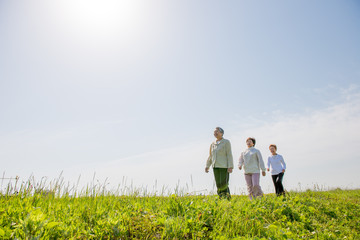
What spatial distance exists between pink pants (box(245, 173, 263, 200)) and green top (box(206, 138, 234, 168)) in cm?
131

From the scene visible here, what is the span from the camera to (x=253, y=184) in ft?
27.1

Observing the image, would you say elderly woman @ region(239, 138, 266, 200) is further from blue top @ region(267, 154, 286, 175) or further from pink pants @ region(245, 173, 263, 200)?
blue top @ region(267, 154, 286, 175)

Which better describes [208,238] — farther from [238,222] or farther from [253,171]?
[253,171]

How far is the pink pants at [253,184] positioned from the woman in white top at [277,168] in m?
1.79

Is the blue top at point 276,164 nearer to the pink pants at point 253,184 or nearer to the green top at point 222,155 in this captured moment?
the pink pants at point 253,184

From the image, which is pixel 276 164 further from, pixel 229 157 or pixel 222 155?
pixel 222 155

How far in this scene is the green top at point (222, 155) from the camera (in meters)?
7.71

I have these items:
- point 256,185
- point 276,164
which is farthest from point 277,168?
point 256,185

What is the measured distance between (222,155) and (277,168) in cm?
328

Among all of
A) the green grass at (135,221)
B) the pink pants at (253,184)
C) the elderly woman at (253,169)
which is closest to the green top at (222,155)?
the elderly woman at (253,169)

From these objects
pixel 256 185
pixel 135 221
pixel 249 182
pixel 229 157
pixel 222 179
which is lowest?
pixel 135 221

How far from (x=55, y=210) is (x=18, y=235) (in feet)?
3.62

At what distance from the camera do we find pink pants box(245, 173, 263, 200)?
816 cm

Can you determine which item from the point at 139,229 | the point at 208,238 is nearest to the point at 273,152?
the point at 208,238
